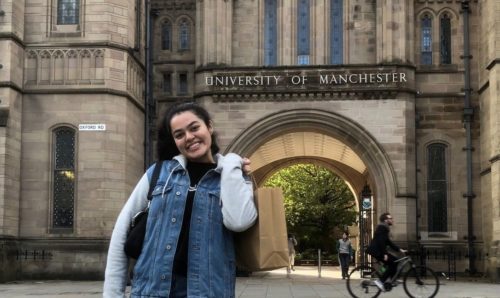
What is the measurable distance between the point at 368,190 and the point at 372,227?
1451 millimetres

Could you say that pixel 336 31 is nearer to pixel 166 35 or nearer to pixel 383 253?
pixel 166 35

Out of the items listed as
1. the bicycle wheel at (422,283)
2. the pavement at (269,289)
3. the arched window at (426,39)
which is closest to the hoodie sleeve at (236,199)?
the bicycle wheel at (422,283)

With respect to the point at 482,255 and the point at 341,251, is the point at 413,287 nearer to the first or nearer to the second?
the point at 482,255

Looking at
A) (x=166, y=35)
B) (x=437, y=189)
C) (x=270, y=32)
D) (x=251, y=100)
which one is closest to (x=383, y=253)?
(x=437, y=189)

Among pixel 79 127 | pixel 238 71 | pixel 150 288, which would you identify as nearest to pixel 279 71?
pixel 238 71

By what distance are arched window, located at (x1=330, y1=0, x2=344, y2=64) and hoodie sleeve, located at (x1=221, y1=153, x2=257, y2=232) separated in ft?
71.4

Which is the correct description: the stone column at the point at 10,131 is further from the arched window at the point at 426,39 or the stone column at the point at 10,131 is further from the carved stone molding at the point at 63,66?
the arched window at the point at 426,39

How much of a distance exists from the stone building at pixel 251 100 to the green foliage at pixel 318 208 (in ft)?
81.0

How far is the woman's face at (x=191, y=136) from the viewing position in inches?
154

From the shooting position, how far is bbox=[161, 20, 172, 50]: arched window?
26641 millimetres

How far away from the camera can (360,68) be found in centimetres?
2438

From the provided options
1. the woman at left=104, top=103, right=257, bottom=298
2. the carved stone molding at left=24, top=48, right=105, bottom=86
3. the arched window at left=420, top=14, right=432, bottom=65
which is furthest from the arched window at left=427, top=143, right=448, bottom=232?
the woman at left=104, top=103, right=257, bottom=298

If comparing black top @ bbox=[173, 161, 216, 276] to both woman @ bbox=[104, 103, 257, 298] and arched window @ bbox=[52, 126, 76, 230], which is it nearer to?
woman @ bbox=[104, 103, 257, 298]

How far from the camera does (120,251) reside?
3855mm
